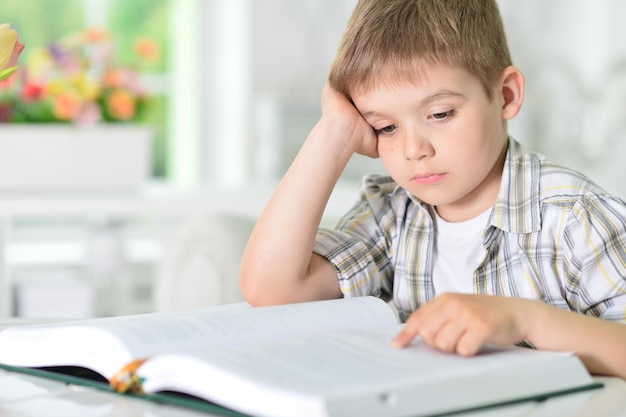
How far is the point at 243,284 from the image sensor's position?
1.17 meters

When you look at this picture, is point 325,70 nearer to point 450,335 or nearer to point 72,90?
point 72,90

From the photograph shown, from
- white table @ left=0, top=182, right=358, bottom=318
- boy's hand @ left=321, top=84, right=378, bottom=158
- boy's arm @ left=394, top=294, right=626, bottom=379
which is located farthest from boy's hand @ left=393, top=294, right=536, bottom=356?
white table @ left=0, top=182, right=358, bottom=318

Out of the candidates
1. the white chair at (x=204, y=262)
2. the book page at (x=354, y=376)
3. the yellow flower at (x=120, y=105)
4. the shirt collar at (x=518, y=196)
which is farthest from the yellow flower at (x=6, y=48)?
the yellow flower at (x=120, y=105)

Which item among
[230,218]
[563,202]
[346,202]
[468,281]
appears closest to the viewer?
[563,202]

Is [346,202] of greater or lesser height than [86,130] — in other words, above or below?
below

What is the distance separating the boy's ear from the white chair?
0.72m

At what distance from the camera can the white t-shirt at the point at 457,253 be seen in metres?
1.21

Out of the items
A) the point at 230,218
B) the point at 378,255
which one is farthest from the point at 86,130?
the point at 378,255

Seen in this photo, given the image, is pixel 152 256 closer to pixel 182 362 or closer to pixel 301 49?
pixel 301 49

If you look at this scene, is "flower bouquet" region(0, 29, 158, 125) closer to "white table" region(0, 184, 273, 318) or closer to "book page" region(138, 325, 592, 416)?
"white table" region(0, 184, 273, 318)

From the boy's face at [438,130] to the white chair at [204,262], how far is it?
691mm

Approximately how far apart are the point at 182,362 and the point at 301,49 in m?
4.05

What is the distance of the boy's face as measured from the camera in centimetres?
109

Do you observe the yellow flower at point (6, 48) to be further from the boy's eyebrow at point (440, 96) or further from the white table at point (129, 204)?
the white table at point (129, 204)
